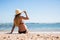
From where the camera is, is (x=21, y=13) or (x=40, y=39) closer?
(x=40, y=39)

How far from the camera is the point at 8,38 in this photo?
8.30 m

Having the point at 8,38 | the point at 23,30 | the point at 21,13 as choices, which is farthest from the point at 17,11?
the point at 8,38

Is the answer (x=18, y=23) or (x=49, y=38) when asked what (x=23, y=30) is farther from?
(x=49, y=38)

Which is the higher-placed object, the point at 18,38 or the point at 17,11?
the point at 17,11

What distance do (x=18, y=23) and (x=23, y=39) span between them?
2.31 meters

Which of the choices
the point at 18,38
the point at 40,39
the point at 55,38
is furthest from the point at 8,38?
the point at 55,38

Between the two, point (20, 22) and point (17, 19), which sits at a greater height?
point (17, 19)

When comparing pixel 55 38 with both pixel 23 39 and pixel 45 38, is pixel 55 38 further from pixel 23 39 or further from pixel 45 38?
pixel 23 39

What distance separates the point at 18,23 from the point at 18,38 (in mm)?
2094

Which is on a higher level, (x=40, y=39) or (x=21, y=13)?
(x=21, y=13)

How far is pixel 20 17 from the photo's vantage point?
10.1m

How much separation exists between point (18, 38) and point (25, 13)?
76.7 inches

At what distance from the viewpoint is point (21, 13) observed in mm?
10094

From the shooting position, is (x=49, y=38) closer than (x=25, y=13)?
Yes
